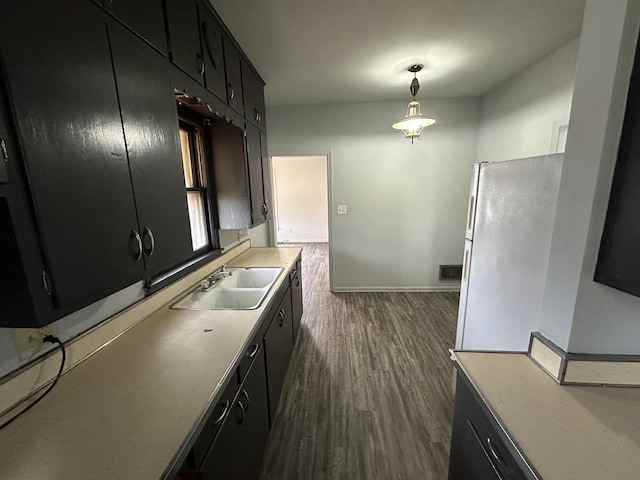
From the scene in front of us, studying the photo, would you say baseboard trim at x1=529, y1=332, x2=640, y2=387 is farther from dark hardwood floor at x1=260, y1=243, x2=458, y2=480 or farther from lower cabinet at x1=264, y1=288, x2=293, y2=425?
lower cabinet at x1=264, y1=288, x2=293, y2=425

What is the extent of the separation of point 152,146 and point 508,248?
185 centimetres

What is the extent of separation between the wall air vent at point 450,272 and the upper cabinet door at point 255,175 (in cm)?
273

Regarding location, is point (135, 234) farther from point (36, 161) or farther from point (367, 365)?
point (367, 365)

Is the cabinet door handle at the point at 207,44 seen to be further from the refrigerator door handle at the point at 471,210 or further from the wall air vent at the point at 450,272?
the wall air vent at the point at 450,272

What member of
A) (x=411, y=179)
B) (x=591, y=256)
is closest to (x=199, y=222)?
(x=591, y=256)

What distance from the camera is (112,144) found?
893 millimetres

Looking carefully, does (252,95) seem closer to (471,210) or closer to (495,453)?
(471,210)

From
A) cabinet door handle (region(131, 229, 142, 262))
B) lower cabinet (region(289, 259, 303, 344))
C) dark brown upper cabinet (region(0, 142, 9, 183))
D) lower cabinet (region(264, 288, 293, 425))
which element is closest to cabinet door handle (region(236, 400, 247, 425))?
lower cabinet (region(264, 288, 293, 425))

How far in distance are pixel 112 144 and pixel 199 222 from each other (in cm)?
136

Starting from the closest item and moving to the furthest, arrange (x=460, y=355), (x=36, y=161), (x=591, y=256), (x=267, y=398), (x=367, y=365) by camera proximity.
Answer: (x=36, y=161) < (x=591, y=256) < (x=460, y=355) < (x=267, y=398) < (x=367, y=365)

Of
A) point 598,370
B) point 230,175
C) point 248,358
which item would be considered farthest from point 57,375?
point 598,370

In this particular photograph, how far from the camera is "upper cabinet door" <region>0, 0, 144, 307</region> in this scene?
0.65 metres

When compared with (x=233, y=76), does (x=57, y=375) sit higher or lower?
lower

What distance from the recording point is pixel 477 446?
986mm
